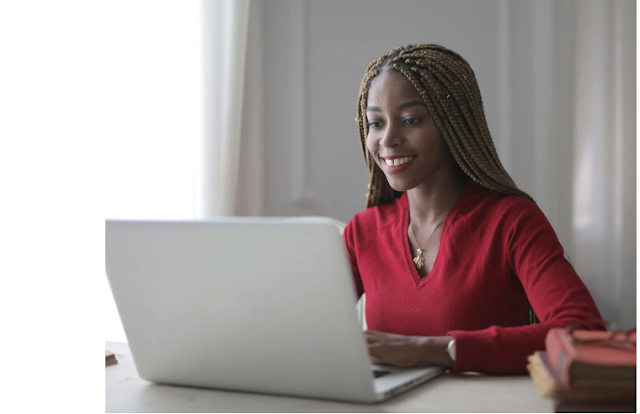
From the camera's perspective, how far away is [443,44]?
246cm

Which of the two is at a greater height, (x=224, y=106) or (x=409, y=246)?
(x=224, y=106)

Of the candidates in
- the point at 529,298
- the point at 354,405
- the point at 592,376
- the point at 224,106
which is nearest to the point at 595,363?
the point at 592,376

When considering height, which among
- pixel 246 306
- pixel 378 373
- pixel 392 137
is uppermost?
pixel 392 137

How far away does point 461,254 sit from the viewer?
4.30 feet

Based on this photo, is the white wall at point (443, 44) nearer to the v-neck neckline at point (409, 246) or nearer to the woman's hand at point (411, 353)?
the v-neck neckline at point (409, 246)

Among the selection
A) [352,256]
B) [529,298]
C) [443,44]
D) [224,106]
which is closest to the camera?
[529,298]

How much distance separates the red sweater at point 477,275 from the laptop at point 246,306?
42cm

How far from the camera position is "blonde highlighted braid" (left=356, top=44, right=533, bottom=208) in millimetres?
1292

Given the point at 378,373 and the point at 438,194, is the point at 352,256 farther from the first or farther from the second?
the point at 378,373

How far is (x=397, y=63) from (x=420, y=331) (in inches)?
21.5

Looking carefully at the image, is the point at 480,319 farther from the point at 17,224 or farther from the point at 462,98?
the point at 17,224

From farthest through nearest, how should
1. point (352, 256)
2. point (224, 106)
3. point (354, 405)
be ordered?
point (224, 106) < point (352, 256) < point (354, 405)

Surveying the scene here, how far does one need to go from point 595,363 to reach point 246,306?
377 millimetres

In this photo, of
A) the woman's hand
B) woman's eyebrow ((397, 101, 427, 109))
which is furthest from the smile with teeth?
A: the woman's hand
